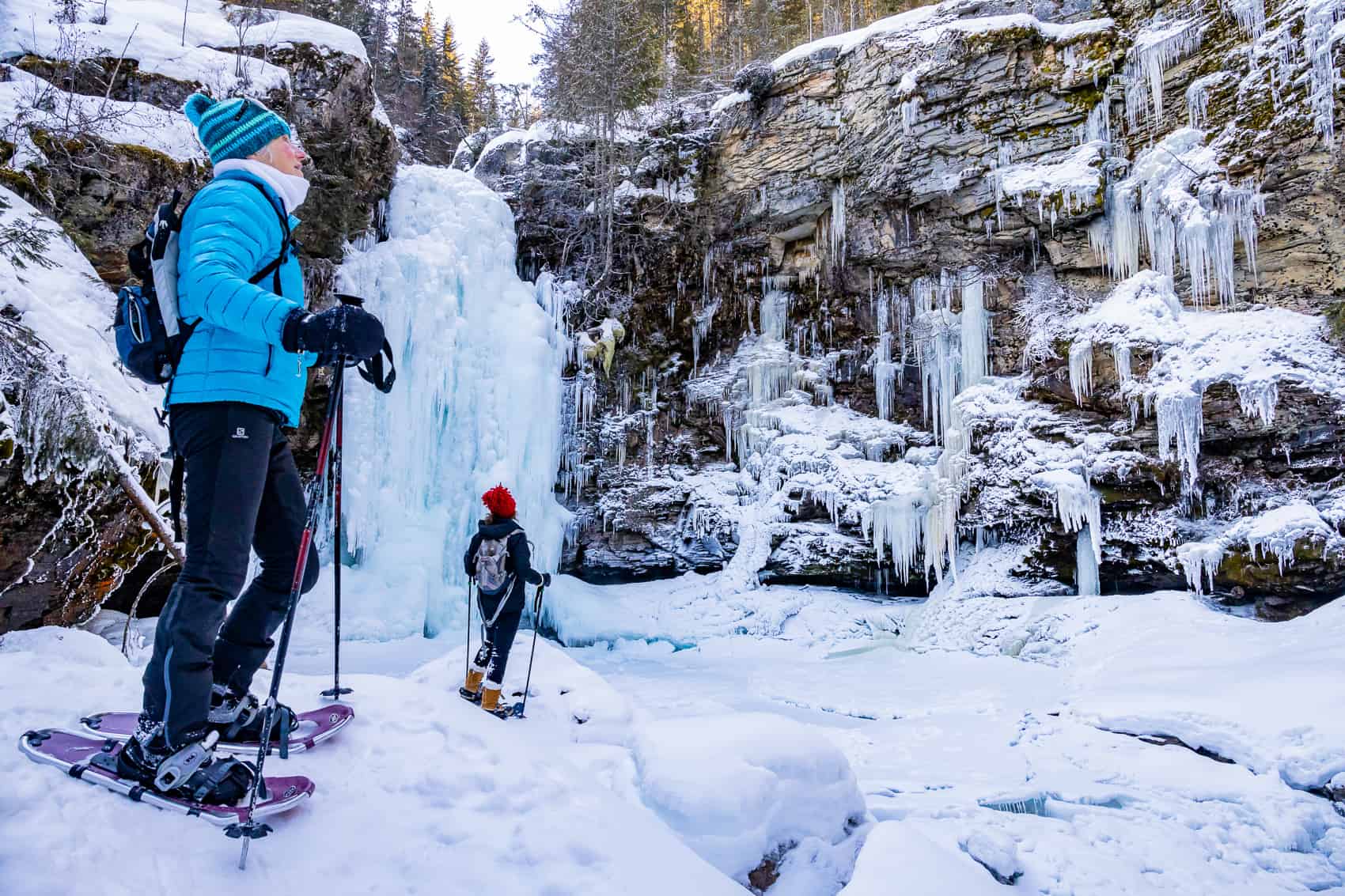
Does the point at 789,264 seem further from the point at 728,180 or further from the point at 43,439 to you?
the point at 43,439

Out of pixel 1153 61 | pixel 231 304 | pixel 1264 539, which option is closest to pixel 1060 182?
pixel 1153 61

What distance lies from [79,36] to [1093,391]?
1366 centimetres

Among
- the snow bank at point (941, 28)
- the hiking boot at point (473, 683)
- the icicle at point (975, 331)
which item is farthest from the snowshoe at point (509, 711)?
the snow bank at point (941, 28)

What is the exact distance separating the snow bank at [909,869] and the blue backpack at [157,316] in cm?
289

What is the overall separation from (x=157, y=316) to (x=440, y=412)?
9.03 metres

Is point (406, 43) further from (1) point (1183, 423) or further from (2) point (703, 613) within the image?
(1) point (1183, 423)

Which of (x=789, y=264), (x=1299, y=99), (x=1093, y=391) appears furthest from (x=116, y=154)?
(x=1299, y=99)

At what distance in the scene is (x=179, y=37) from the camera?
9.59 meters

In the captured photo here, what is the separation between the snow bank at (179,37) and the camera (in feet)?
26.6

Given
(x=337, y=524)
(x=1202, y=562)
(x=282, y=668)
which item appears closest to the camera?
(x=282, y=668)

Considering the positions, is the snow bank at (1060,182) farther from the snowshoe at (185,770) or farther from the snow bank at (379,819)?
the snowshoe at (185,770)

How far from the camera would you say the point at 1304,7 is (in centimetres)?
830

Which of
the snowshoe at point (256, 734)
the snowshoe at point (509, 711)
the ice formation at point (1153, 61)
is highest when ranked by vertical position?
the ice formation at point (1153, 61)

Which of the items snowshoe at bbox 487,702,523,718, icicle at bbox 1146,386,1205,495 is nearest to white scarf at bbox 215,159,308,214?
snowshoe at bbox 487,702,523,718
